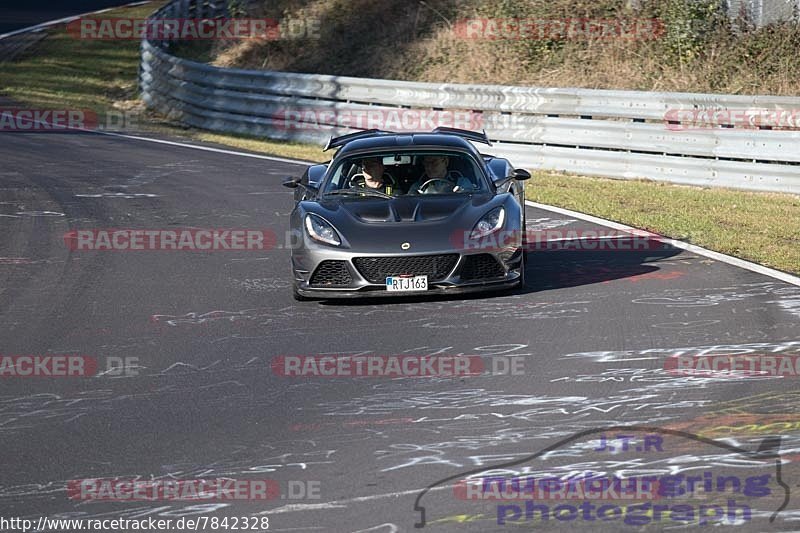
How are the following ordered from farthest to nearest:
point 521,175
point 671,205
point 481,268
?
point 671,205 → point 521,175 → point 481,268

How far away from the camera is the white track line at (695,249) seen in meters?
11.1

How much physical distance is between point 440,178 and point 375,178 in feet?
1.92

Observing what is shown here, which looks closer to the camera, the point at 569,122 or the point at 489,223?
the point at 489,223

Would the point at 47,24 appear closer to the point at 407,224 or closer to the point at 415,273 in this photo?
the point at 407,224

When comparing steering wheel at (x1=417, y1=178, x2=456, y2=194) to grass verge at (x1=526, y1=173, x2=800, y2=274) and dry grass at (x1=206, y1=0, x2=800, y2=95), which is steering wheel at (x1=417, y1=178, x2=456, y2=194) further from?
dry grass at (x1=206, y1=0, x2=800, y2=95)

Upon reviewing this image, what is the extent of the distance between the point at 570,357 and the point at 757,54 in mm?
16287

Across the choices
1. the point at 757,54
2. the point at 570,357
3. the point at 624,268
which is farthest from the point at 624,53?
the point at 570,357

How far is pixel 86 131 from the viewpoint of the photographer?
26.7 metres

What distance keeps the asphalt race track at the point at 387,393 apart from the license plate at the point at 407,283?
0.63 feet

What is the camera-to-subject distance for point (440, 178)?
11492mm

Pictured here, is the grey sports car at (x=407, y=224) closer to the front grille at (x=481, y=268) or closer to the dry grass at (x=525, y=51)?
the front grille at (x=481, y=268)

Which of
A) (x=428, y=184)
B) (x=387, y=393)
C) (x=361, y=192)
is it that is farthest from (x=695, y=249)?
(x=387, y=393)

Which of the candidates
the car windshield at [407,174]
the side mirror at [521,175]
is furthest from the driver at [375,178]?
the side mirror at [521,175]

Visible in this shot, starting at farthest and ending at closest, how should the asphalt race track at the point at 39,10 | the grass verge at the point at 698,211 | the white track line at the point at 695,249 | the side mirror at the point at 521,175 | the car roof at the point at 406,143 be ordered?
the asphalt race track at the point at 39,10 → the grass verge at the point at 698,211 → the car roof at the point at 406,143 → the side mirror at the point at 521,175 → the white track line at the point at 695,249
